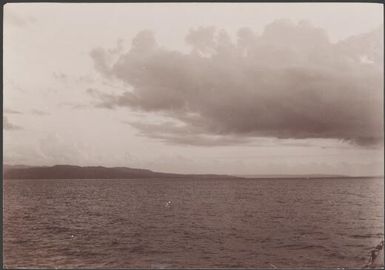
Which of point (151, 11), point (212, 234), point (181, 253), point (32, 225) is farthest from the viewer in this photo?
point (32, 225)

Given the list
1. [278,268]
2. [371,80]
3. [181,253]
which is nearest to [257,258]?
[278,268]

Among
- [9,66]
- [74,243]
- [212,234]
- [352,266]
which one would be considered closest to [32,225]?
[74,243]

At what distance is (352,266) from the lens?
17.6 metres

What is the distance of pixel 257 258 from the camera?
63.9 ft

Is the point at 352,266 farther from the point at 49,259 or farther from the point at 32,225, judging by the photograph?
the point at 32,225

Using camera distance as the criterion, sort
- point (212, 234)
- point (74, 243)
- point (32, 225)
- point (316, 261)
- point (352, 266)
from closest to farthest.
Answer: point (352, 266)
point (316, 261)
point (74, 243)
point (212, 234)
point (32, 225)

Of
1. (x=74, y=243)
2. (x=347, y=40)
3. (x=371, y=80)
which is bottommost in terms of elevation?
(x=74, y=243)

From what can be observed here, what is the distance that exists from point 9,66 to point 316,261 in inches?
661

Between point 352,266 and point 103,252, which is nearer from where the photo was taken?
point 352,266

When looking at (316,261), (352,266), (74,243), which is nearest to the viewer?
(352,266)

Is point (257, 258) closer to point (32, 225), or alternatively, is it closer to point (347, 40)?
point (347, 40)

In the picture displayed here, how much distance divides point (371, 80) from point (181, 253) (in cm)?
1282

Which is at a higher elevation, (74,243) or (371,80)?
(371,80)

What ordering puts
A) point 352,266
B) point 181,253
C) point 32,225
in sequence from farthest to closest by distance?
point 32,225 < point 181,253 < point 352,266
